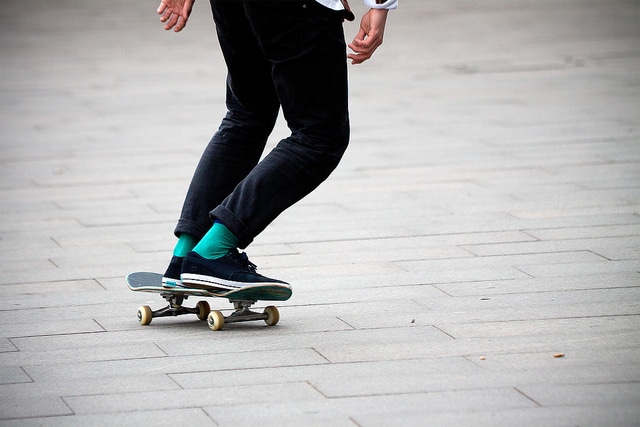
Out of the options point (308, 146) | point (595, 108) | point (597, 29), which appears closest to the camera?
point (308, 146)

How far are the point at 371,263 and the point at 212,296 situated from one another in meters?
1.04

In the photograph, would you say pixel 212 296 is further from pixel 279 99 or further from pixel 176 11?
pixel 176 11

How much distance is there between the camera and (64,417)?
8.42 ft

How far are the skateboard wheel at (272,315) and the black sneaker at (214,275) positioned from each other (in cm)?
15

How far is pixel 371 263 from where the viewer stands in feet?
13.5

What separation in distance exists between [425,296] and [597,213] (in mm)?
1490

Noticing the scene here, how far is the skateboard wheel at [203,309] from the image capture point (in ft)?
11.3

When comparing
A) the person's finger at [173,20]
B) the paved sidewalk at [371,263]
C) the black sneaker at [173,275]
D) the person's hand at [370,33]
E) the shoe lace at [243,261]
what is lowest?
the paved sidewalk at [371,263]

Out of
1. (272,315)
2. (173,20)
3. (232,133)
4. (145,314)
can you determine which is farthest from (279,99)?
(145,314)

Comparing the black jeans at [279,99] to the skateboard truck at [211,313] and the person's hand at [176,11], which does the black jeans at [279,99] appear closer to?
the person's hand at [176,11]

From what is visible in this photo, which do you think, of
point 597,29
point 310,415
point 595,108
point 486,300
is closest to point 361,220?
point 486,300

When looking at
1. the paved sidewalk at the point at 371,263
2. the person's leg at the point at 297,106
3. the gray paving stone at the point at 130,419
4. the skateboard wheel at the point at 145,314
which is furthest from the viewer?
the skateboard wheel at the point at 145,314

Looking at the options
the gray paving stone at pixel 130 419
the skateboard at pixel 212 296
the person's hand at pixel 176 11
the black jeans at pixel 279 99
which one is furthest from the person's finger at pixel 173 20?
the gray paving stone at pixel 130 419

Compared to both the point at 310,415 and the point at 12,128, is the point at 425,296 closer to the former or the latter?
the point at 310,415
